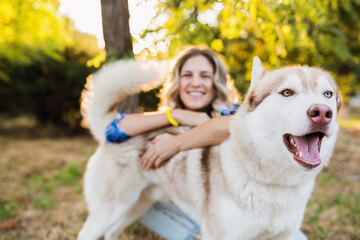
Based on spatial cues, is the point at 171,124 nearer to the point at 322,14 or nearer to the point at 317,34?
the point at 322,14

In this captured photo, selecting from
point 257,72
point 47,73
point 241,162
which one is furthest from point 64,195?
point 47,73

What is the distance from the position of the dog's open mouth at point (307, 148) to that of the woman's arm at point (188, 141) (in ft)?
1.98

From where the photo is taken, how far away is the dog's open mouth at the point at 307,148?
1.29 metres

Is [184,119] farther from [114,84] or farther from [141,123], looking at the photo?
[114,84]

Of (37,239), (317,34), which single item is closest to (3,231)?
(37,239)

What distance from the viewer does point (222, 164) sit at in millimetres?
1699

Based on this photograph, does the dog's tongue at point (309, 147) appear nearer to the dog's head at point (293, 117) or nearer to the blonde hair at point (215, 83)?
the dog's head at point (293, 117)

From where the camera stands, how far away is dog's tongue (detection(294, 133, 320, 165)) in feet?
4.25

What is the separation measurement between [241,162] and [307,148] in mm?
401

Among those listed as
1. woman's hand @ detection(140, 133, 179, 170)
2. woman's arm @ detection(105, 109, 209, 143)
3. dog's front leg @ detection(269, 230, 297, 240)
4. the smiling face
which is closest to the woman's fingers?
woman's hand @ detection(140, 133, 179, 170)

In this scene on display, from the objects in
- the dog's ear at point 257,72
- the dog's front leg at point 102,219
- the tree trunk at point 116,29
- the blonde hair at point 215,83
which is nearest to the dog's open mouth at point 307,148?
the dog's ear at point 257,72

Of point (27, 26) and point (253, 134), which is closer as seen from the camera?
point (253, 134)

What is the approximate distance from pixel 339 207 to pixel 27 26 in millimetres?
5424

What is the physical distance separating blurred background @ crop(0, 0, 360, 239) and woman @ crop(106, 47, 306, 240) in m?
0.36
